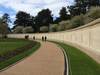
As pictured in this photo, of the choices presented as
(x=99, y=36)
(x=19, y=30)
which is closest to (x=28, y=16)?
(x=19, y=30)

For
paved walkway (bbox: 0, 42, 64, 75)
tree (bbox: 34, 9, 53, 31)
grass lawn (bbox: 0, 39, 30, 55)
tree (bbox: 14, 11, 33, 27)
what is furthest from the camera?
tree (bbox: 14, 11, 33, 27)

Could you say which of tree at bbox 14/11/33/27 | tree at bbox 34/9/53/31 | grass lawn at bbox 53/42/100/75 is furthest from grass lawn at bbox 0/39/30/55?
tree at bbox 14/11/33/27

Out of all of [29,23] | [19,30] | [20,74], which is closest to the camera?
[20,74]

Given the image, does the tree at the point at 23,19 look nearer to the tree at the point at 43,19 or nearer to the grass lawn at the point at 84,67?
the tree at the point at 43,19

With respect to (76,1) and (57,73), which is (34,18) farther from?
(57,73)

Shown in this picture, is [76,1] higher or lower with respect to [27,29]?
higher

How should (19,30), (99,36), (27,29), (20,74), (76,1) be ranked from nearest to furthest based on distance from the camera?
(20,74) → (99,36) → (76,1) → (27,29) → (19,30)

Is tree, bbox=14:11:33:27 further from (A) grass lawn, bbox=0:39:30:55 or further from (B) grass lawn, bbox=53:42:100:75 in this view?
(B) grass lawn, bbox=53:42:100:75

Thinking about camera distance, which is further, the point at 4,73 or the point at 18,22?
the point at 18,22

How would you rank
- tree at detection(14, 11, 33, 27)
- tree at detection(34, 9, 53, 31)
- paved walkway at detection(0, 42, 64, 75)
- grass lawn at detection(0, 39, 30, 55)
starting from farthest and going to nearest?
tree at detection(14, 11, 33, 27) → tree at detection(34, 9, 53, 31) → grass lawn at detection(0, 39, 30, 55) → paved walkway at detection(0, 42, 64, 75)

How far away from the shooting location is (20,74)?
15.1m

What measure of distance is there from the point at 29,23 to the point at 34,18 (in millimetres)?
7778

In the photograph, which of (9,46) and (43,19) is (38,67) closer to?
(9,46)

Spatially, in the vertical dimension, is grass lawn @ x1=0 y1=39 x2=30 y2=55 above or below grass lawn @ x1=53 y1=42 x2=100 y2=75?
below
